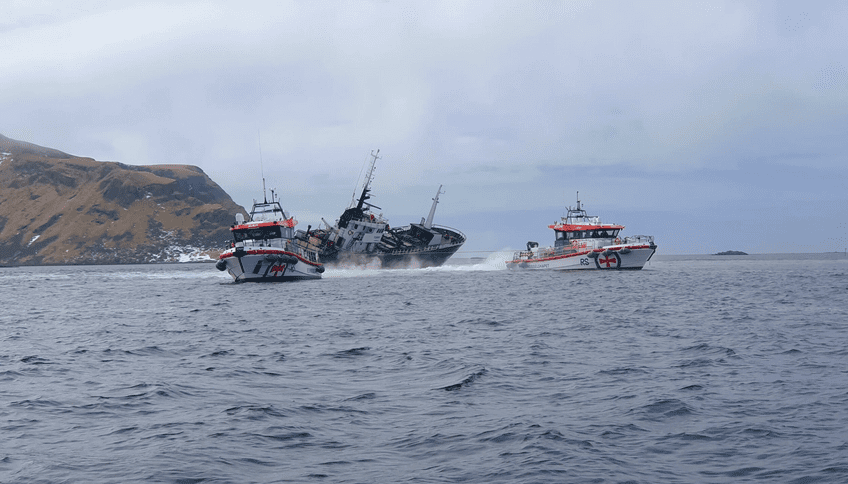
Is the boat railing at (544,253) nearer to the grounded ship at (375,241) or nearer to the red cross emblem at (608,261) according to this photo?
the red cross emblem at (608,261)

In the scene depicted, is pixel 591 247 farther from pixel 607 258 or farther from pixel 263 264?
pixel 263 264

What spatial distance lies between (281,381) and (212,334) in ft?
37.6

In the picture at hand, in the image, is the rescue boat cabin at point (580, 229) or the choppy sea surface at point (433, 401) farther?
the rescue boat cabin at point (580, 229)

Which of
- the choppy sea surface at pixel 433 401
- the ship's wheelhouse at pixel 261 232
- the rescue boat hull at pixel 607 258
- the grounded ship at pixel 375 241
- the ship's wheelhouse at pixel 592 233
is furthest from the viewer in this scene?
the grounded ship at pixel 375 241

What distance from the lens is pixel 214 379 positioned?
55.5ft

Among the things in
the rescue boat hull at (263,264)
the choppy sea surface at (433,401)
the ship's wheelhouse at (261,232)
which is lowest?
the choppy sea surface at (433,401)

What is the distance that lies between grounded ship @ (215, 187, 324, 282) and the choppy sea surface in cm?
3136

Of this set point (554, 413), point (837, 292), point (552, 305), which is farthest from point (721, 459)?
point (837, 292)

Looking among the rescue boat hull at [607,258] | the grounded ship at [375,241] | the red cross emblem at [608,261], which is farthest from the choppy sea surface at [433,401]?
the grounded ship at [375,241]

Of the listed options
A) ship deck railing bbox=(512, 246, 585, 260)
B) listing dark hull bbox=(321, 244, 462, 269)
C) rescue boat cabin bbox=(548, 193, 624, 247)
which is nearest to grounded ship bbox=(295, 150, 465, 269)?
listing dark hull bbox=(321, 244, 462, 269)

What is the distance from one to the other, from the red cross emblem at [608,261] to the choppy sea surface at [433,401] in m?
45.5

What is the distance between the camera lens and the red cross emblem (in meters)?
75.4

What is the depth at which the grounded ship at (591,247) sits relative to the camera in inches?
2958

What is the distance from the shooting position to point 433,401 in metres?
14.0
